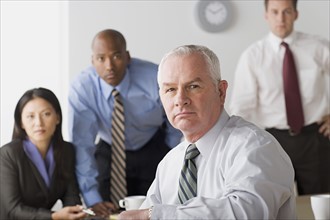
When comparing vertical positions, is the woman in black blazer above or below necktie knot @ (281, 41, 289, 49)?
below

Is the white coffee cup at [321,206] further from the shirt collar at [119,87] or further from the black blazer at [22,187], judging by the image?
the shirt collar at [119,87]

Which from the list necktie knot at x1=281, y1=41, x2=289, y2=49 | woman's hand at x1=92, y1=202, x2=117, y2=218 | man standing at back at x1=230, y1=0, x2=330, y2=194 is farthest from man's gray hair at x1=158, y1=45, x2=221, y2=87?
necktie knot at x1=281, y1=41, x2=289, y2=49

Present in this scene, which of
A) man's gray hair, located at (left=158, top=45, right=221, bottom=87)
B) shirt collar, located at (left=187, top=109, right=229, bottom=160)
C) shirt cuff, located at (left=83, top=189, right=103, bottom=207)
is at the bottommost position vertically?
shirt cuff, located at (left=83, top=189, right=103, bottom=207)

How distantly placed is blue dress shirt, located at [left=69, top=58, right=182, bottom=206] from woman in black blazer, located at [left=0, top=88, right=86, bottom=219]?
0.17 metres

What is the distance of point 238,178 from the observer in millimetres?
1529

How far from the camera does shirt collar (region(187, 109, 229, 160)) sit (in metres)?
1.71

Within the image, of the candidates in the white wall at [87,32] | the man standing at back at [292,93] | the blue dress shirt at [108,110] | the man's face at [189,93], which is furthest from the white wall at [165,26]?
the man's face at [189,93]

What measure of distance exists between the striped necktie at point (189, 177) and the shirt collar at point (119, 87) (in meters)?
1.63

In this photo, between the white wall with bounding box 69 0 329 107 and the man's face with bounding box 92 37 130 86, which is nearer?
the man's face with bounding box 92 37 130 86

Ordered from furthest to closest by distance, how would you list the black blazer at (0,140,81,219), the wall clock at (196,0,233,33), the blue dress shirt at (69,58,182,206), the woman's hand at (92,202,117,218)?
the wall clock at (196,0,233,33) → the blue dress shirt at (69,58,182,206) → the black blazer at (0,140,81,219) → the woman's hand at (92,202,117,218)

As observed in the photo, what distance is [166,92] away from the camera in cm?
167

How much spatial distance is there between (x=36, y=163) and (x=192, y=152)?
1469 millimetres

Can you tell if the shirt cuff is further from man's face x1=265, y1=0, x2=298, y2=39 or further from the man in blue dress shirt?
man's face x1=265, y1=0, x2=298, y2=39

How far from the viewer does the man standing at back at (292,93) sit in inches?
160
